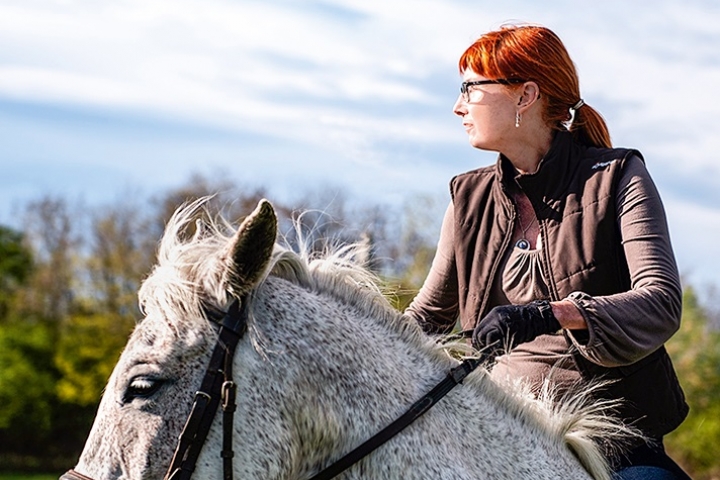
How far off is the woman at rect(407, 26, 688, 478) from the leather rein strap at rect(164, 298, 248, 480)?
0.99 metres

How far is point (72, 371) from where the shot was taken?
4300cm

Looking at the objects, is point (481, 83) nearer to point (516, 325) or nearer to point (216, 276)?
point (516, 325)

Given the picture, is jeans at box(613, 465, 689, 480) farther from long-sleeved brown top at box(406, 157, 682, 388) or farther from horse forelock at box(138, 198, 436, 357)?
horse forelock at box(138, 198, 436, 357)

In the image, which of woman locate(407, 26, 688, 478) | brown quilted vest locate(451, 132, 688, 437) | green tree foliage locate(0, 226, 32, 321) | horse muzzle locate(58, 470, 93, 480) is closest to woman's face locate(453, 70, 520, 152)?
woman locate(407, 26, 688, 478)

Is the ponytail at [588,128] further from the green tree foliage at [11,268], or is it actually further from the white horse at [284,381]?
the green tree foliage at [11,268]

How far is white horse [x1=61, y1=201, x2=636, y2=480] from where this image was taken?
309 cm

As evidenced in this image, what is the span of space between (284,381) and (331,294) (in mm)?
464

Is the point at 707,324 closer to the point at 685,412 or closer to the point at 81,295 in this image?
the point at 81,295

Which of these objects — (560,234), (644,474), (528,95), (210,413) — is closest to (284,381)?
(210,413)

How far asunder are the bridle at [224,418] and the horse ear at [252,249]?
7cm

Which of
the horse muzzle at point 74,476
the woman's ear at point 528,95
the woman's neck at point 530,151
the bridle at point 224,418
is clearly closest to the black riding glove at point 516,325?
the bridle at point 224,418

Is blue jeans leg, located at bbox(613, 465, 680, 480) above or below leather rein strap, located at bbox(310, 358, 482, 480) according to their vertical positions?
below

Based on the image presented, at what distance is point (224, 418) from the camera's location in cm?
307

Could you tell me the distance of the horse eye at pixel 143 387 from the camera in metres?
3.11
